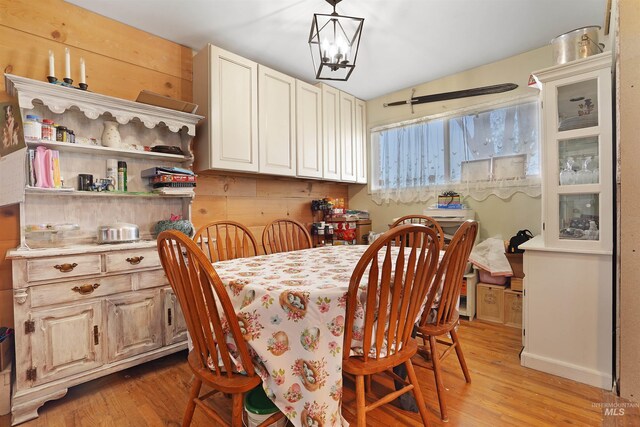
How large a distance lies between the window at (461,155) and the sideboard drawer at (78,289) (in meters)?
2.84

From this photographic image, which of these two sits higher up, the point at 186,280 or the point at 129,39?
the point at 129,39

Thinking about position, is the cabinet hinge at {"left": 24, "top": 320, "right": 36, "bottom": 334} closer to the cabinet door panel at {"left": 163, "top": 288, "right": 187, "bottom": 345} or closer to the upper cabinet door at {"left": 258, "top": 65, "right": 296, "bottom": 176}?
the cabinet door panel at {"left": 163, "top": 288, "right": 187, "bottom": 345}

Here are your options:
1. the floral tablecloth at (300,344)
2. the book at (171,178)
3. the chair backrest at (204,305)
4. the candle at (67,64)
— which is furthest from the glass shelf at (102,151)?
the floral tablecloth at (300,344)

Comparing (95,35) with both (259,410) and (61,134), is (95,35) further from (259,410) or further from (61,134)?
(259,410)

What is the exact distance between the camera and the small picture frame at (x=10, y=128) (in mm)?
1759

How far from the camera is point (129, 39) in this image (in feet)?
7.73

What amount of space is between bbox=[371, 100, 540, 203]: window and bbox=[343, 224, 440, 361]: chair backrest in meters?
2.25

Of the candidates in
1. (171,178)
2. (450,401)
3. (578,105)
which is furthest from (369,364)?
(578,105)

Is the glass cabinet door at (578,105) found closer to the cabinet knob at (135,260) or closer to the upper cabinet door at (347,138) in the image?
the upper cabinet door at (347,138)

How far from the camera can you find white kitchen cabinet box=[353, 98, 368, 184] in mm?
3865

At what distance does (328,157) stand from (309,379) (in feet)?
8.80

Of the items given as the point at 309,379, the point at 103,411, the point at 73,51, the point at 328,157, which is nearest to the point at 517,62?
the point at 328,157

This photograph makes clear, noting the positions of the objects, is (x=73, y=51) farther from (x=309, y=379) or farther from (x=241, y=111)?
(x=309, y=379)

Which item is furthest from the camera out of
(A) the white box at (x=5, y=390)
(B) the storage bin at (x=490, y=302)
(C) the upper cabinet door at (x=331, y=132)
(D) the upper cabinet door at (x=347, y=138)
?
(D) the upper cabinet door at (x=347, y=138)
